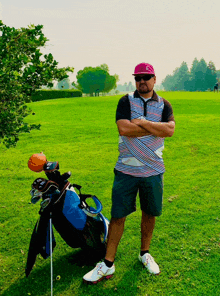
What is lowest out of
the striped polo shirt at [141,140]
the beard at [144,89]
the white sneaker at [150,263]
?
the white sneaker at [150,263]

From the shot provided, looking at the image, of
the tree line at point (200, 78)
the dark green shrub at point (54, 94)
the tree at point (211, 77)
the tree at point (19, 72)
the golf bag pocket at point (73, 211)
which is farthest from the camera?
the tree line at point (200, 78)

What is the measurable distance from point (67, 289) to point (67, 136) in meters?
9.23

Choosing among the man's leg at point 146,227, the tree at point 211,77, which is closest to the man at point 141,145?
the man's leg at point 146,227

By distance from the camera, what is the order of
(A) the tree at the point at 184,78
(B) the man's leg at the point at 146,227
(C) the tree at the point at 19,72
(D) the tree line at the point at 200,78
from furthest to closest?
(A) the tree at the point at 184,78 → (D) the tree line at the point at 200,78 → (B) the man's leg at the point at 146,227 → (C) the tree at the point at 19,72

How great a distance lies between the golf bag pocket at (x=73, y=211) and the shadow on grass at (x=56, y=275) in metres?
0.52

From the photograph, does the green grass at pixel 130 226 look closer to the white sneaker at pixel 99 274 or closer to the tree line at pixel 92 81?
the white sneaker at pixel 99 274

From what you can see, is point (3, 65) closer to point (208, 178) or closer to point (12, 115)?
point (12, 115)

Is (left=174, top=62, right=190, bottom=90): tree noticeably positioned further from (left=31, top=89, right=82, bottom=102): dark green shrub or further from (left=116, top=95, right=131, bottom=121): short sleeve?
(left=116, top=95, right=131, bottom=121): short sleeve

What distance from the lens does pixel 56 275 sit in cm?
371

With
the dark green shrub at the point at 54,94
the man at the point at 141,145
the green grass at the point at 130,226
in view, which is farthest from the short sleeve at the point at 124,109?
the dark green shrub at the point at 54,94

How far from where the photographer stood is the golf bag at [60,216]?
328 cm

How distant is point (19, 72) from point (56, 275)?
2539 mm

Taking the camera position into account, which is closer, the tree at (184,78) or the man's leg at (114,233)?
the man's leg at (114,233)

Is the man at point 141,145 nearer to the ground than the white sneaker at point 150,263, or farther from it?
farther from it
